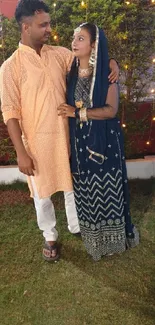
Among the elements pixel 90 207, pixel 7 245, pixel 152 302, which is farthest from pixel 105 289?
pixel 7 245

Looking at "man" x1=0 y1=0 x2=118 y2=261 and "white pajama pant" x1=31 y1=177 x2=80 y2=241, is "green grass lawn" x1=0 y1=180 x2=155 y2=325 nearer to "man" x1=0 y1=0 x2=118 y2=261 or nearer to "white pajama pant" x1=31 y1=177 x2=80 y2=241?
"white pajama pant" x1=31 y1=177 x2=80 y2=241

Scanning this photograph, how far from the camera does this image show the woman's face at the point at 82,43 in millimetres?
2256

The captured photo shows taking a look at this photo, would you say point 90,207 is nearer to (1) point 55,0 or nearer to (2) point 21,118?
(2) point 21,118

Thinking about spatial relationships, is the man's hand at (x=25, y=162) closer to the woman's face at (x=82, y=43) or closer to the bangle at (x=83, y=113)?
the bangle at (x=83, y=113)

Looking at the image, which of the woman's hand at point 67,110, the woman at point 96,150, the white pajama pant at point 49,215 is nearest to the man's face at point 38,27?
the woman at point 96,150

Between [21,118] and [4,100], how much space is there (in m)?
0.21

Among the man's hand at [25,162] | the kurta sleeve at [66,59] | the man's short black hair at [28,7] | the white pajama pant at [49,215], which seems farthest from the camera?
the white pajama pant at [49,215]

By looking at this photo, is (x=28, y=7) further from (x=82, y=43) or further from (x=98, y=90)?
(x=98, y=90)

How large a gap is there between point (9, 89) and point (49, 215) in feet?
3.72

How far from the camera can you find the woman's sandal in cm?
286

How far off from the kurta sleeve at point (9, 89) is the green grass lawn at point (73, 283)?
1.32m

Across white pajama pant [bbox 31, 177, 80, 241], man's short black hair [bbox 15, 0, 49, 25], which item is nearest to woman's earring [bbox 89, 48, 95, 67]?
man's short black hair [bbox 15, 0, 49, 25]

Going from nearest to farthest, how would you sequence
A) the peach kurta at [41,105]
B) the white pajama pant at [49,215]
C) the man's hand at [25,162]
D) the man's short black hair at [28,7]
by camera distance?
the man's short black hair at [28,7] → the peach kurta at [41,105] → the man's hand at [25,162] → the white pajama pant at [49,215]

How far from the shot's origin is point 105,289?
2480 millimetres
